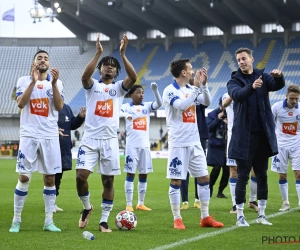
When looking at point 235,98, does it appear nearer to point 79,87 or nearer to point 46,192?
point 46,192

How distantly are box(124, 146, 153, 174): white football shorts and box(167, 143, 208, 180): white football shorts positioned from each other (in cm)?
311

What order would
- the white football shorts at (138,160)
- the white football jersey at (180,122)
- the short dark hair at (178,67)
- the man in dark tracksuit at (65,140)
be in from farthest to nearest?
the white football shorts at (138,160), the man in dark tracksuit at (65,140), the short dark hair at (178,67), the white football jersey at (180,122)

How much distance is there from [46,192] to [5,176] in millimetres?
14756

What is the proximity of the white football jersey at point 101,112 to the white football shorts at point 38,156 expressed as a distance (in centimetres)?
47

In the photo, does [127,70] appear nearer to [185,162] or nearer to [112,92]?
[112,92]

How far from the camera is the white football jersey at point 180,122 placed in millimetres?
9234

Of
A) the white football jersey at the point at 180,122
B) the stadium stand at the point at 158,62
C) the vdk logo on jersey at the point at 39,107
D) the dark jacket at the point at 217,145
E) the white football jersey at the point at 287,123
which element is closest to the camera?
the vdk logo on jersey at the point at 39,107

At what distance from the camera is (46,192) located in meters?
8.82

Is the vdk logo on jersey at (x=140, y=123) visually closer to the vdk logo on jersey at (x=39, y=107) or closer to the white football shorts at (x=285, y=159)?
the white football shorts at (x=285, y=159)

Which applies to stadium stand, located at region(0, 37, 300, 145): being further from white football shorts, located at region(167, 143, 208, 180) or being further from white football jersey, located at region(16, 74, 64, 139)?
white football jersey, located at region(16, 74, 64, 139)

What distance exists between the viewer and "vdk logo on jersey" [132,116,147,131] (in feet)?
41.5

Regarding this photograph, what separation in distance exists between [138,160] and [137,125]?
657mm

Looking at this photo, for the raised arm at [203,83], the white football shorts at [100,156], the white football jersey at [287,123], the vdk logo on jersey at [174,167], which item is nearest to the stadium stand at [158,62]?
the white football jersey at [287,123]

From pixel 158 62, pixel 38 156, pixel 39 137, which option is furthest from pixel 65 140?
pixel 158 62
